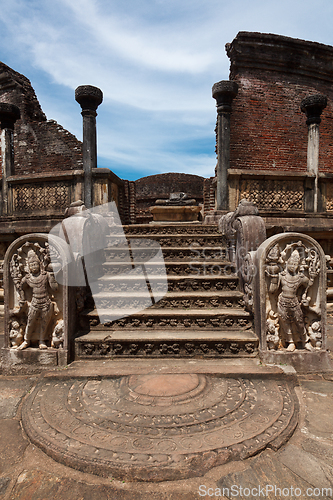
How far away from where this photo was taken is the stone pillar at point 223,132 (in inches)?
246

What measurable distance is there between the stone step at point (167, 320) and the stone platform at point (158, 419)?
687mm

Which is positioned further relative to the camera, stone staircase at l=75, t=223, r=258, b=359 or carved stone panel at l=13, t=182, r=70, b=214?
carved stone panel at l=13, t=182, r=70, b=214

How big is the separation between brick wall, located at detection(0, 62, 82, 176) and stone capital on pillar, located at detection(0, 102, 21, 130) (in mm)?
4959

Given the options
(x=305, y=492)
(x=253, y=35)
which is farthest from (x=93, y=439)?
(x=253, y=35)

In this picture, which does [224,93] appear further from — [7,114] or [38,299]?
[38,299]

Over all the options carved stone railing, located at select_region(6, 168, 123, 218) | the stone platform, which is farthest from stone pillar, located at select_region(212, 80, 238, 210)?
the stone platform

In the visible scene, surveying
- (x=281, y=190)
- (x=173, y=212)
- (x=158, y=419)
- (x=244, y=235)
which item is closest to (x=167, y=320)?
(x=158, y=419)

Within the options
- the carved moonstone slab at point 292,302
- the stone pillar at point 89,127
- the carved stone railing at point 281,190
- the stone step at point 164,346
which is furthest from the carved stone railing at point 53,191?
the carved moonstone slab at point 292,302

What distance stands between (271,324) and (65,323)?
2027mm

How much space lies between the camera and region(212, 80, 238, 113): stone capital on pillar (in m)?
6.26

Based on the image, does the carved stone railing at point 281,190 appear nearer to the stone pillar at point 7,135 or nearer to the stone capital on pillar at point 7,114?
the stone pillar at point 7,135

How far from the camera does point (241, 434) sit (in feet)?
5.88

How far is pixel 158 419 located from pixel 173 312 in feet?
4.46

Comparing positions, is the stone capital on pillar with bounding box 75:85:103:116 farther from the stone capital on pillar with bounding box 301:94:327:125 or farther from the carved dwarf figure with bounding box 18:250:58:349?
the stone capital on pillar with bounding box 301:94:327:125
